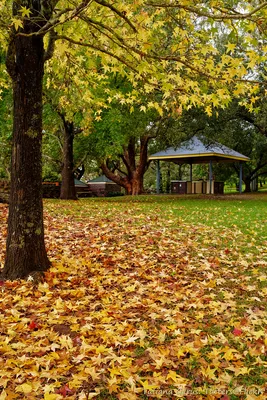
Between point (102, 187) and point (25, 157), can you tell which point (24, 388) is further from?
point (102, 187)

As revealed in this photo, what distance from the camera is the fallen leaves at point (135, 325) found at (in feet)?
11.0

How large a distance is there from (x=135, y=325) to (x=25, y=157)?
303 cm

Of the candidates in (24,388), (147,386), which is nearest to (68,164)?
(24,388)

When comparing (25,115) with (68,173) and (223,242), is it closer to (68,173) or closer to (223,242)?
(223,242)

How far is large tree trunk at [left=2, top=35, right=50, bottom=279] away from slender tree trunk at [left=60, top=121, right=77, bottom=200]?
1428 cm

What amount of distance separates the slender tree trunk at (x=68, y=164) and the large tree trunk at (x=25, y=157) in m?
14.3

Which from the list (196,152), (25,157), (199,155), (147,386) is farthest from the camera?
(196,152)

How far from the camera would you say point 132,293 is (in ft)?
18.6

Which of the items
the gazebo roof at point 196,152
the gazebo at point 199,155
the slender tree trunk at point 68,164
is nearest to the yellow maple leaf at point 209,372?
the slender tree trunk at point 68,164

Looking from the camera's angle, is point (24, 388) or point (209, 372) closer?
point (24, 388)

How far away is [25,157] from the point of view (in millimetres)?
5895

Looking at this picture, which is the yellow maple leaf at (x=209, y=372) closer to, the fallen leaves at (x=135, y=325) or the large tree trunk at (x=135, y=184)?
the fallen leaves at (x=135, y=325)

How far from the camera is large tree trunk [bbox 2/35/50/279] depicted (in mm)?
5875

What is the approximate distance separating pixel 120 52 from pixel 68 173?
1427cm
